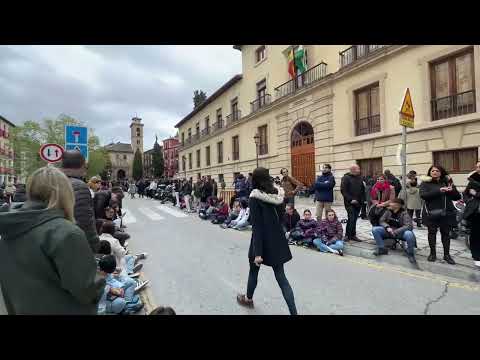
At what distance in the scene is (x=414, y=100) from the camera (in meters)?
10.2

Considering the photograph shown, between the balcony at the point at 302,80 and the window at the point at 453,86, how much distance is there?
5.26 metres

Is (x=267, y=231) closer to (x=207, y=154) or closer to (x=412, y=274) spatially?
(x=412, y=274)

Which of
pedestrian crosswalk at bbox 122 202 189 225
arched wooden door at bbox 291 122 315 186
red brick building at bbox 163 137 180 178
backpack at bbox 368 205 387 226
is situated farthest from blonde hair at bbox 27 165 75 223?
red brick building at bbox 163 137 180 178

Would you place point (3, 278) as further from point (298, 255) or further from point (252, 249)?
point (298, 255)

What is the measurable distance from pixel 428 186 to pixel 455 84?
23.2 ft

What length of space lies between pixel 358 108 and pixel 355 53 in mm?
2558

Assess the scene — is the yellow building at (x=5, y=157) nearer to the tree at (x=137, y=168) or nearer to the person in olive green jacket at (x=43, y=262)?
the tree at (x=137, y=168)

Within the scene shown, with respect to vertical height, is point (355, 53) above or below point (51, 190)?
above

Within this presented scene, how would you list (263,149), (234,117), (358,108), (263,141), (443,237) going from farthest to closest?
Answer: 1. (234,117)
2. (263,141)
3. (263,149)
4. (358,108)
5. (443,237)

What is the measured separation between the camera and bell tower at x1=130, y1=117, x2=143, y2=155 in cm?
8112

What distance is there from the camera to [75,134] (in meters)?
6.74

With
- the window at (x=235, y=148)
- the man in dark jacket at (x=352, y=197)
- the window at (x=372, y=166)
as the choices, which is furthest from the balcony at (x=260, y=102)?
the man in dark jacket at (x=352, y=197)

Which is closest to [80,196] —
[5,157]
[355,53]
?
[355,53]
